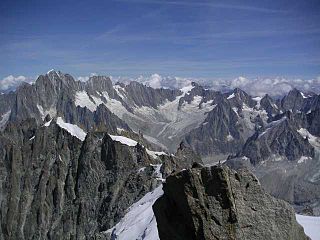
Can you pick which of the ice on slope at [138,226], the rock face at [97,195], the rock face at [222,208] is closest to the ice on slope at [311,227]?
the rock face at [222,208]

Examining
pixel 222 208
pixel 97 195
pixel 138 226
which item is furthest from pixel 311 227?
pixel 97 195

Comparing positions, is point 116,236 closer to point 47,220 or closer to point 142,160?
point 142,160

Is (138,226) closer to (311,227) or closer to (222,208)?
(311,227)

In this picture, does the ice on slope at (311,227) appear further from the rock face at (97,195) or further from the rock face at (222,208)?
the rock face at (97,195)

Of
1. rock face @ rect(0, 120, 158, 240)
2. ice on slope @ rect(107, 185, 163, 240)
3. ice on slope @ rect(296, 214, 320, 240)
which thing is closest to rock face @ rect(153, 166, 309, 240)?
ice on slope @ rect(296, 214, 320, 240)

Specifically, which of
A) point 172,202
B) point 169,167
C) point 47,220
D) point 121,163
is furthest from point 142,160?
point 172,202

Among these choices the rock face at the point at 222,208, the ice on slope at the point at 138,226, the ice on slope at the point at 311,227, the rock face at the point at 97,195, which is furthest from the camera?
the rock face at the point at 97,195

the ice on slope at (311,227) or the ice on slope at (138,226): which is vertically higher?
the ice on slope at (311,227)
